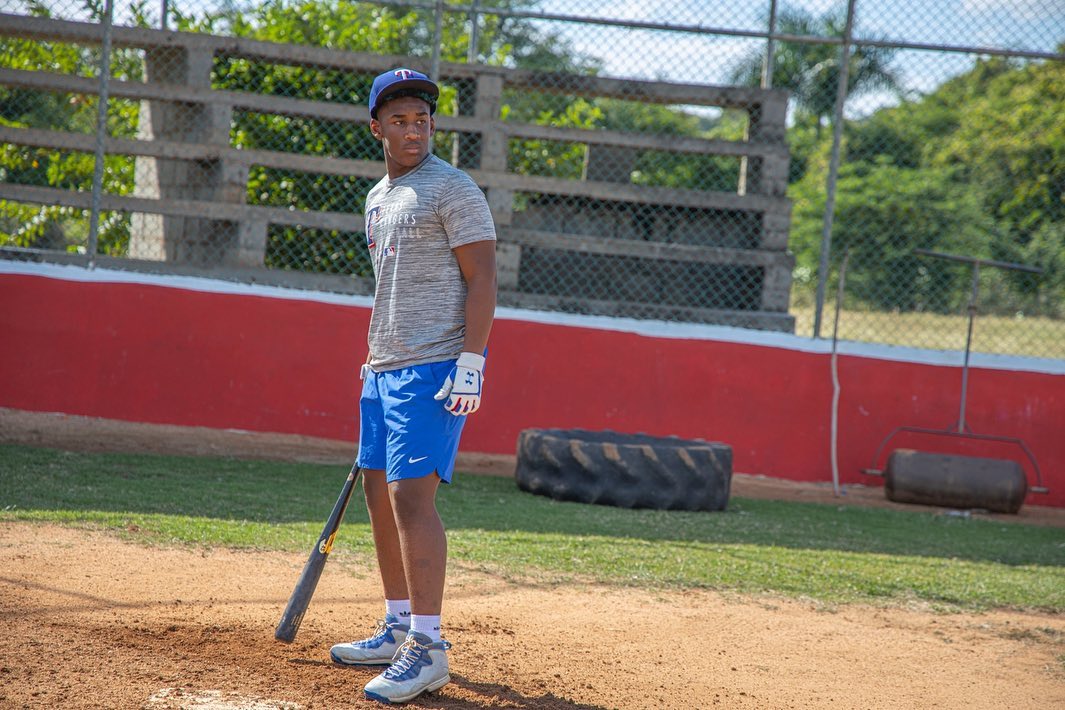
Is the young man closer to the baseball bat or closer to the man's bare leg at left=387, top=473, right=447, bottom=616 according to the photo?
the man's bare leg at left=387, top=473, right=447, bottom=616

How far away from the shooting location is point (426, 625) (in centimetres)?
372

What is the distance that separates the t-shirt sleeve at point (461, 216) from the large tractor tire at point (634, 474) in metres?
4.20

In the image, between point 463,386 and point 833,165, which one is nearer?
point 463,386

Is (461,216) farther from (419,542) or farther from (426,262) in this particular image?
(419,542)

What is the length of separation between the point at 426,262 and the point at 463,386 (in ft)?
1.56

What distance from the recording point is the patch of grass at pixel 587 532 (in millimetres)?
5750

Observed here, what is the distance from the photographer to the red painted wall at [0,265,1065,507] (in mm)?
9133

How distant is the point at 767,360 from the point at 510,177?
9.42ft

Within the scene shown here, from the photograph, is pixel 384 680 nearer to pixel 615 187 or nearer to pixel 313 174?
pixel 615 187

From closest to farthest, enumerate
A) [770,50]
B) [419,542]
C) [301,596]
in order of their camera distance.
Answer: [419,542]
[301,596]
[770,50]

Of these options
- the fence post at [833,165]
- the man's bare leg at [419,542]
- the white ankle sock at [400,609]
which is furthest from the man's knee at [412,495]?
the fence post at [833,165]

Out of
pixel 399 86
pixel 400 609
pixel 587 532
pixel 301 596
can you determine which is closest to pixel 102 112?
pixel 587 532

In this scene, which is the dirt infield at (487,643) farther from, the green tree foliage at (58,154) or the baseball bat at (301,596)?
the green tree foliage at (58,154)

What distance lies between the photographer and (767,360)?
31.2 feet
